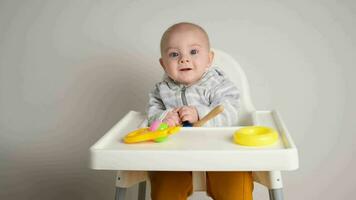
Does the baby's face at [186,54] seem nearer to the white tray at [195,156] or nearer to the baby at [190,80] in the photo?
the baby at [190,80]

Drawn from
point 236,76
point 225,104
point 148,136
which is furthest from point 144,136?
point 236,76

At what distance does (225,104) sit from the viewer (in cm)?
105

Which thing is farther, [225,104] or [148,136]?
[225,104]

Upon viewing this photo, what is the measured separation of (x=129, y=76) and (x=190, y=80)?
42 centimetres

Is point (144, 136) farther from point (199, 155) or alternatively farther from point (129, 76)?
point (129, 76)

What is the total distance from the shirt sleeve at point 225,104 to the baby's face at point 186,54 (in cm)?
6

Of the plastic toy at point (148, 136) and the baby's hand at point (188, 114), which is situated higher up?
the baby's hand at point (188, 114)

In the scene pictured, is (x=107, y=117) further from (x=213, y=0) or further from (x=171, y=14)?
(x=213, y=0)

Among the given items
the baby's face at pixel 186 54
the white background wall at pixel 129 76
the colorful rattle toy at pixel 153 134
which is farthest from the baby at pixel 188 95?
the white background wall at pixel 129 76

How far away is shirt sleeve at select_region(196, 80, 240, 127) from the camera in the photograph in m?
1.03

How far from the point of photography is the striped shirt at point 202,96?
3.44ft

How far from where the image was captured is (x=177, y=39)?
42.3 inches

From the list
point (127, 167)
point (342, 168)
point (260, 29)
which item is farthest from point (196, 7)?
point (127, 167)

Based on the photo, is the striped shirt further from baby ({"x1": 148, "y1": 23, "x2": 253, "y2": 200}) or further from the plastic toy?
the plastic toy
